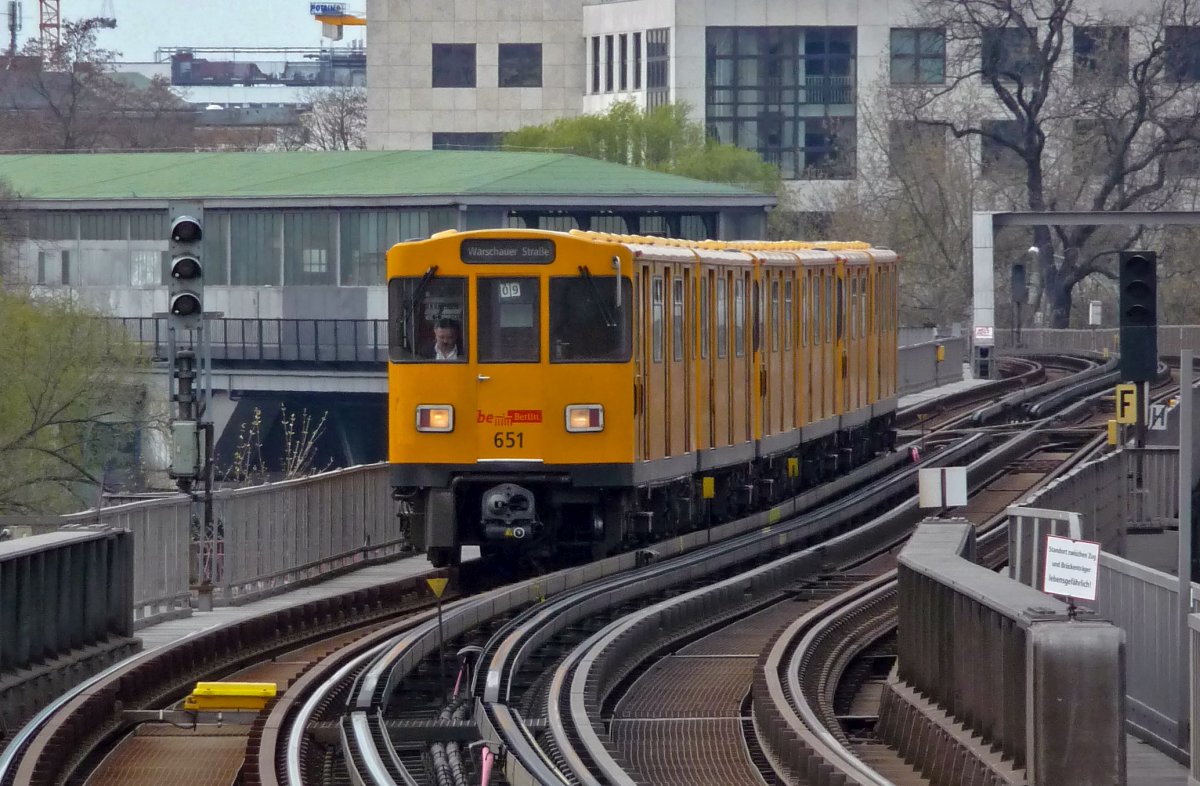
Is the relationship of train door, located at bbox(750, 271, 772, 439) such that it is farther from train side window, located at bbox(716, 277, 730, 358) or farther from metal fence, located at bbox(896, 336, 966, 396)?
metal fence, located at bbox(896, 336, 966, 396)

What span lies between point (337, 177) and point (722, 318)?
132ft

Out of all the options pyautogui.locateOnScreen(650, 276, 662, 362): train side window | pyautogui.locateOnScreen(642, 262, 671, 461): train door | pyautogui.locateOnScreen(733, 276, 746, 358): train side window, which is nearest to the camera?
pyautogui.locateOnScreen(642, 262, 671, 461): train door

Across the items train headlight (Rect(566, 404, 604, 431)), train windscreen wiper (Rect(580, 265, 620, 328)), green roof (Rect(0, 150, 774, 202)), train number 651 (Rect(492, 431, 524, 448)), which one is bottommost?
train number 651 (Rect(492, 431, 524, 448))

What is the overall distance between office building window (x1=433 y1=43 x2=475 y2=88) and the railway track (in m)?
87.4

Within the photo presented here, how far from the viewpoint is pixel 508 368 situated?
64.0 ft

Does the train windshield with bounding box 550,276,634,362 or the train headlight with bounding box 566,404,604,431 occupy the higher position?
the train windshield with bounding box 550,276,634,362

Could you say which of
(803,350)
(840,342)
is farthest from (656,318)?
(840,342)

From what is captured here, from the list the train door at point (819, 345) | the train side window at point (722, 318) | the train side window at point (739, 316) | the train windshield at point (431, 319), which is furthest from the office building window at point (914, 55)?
the train windshield at point (431, 319)

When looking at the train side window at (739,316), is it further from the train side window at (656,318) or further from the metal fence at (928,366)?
the metal fence at (928,366)

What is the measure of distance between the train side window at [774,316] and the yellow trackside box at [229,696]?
1283 cm

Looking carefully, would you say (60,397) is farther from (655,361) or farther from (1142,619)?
(1142,619)

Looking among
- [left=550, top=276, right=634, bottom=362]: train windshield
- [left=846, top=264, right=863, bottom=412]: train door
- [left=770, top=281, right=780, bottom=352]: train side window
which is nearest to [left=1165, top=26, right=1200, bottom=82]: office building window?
[left=846, top=264, right=863, bottom=412]: train door

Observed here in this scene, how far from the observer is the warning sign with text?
10367mm

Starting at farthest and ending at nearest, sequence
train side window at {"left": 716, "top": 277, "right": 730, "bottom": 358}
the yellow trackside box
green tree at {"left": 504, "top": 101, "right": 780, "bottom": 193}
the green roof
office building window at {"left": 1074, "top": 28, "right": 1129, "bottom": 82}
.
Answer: green tree at {"left": 504, "top": 101, "right": 780, "bottom": 193} → office building window at {"left": 1074, "top": 28, "right": 1129, "bottom": 82} → the green roof → train side window at {"left": 716, "top": 277, "right": 730, "bottom": 358} → the yellow trackside box
